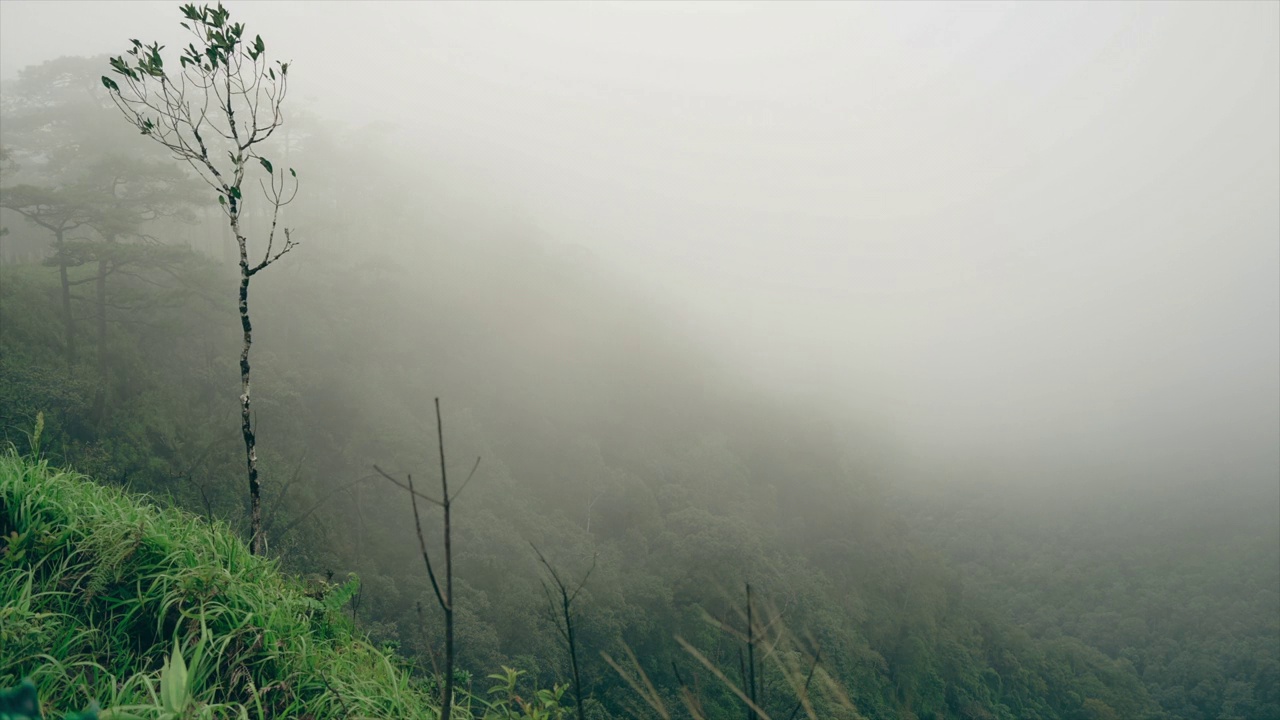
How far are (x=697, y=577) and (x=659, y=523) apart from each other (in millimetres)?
5257

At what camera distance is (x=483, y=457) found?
33.8 meters

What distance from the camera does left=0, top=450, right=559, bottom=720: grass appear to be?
2.19m

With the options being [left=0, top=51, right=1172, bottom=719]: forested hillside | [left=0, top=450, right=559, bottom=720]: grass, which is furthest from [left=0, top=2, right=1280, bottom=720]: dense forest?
[left=0, top=51, right=1172, bottom=719]: forested hillside

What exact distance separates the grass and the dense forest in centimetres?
5

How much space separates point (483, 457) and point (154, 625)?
32314 mm

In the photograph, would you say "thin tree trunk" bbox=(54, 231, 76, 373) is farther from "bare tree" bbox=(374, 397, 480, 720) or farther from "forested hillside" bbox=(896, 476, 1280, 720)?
"forested hillside" bbox=(896, 476, 1280, 720)

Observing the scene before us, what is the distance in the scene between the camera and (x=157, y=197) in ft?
61.7

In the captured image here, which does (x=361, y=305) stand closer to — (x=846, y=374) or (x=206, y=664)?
(x=206, y=664)

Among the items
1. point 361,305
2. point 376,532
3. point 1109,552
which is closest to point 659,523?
point 376,532

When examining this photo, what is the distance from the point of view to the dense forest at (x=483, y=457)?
16.5 metres

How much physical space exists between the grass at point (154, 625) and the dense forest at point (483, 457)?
5cm

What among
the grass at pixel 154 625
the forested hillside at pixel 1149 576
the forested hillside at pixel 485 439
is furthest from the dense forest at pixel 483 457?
the forested hillside at pixel 1149 576

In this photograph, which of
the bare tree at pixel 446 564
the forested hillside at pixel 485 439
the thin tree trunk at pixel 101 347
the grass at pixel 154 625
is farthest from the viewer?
the forested hillside at pixel 485 439

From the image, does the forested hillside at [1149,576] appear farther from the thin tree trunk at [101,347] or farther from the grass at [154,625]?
the grass at [154,625]
